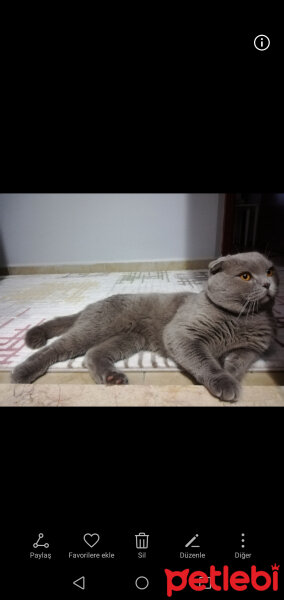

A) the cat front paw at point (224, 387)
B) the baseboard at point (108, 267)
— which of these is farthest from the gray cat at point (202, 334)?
the baseboard at point (108, 267)

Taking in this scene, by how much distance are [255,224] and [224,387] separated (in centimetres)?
103

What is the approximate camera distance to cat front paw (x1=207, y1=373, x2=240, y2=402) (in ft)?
2.07

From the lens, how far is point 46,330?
1032 mm

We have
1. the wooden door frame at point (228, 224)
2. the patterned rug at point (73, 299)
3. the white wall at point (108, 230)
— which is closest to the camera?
the patterned rug at point (73, 299)

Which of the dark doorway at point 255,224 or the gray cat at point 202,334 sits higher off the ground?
the dark doorway at point 255,224

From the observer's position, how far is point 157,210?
205 centimetres

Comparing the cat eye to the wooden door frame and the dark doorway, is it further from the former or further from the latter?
the wooden door frame

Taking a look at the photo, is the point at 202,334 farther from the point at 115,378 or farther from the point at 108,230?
the point at 108,230

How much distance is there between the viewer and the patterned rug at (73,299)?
0.88 metres

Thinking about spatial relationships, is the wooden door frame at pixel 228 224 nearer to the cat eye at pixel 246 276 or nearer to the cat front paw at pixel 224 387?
the cat eye at pixel 246 276

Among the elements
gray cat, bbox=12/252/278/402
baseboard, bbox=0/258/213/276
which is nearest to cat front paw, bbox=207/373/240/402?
gray cat, bbox=12/252/278/402
